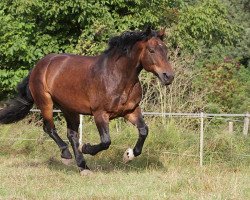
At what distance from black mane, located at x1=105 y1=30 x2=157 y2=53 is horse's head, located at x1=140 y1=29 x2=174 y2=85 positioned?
3 centimetres

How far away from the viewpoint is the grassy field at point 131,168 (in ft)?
21.1

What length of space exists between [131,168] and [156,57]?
8.25 feet

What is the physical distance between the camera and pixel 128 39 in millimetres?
7766

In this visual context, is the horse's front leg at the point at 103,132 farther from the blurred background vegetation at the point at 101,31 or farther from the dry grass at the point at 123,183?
the blurred background vegetation at the point at 101,31

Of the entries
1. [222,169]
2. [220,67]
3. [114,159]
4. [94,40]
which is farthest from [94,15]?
[222,169]

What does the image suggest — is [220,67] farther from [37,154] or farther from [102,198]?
[102,198]

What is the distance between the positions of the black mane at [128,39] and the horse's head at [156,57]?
0.03 metres

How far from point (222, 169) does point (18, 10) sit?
9.63 meters

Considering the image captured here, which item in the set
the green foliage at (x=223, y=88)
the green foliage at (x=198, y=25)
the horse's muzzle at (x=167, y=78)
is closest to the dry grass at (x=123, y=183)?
the horse's muzzle at (x=167, y=78)

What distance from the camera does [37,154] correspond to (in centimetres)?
1109

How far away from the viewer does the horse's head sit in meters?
7.07

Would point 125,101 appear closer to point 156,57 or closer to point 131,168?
point 156,57

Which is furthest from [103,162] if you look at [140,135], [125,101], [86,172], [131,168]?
[125,101]

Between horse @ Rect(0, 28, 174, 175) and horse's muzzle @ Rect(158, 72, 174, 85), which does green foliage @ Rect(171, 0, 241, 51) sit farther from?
horse's muzzle @ Rect(158, 72, 174, 85)
